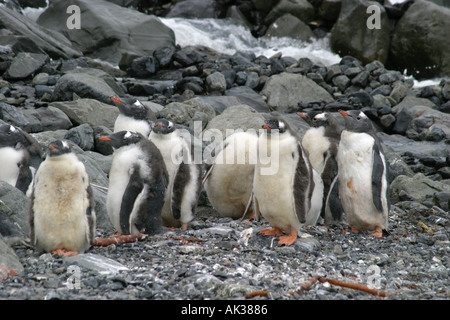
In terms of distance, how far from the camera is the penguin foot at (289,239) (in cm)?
605

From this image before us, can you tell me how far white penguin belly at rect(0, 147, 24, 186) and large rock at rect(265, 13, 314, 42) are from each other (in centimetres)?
1654

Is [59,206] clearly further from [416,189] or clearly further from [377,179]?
[416,189]

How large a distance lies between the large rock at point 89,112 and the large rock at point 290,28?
12223 mm

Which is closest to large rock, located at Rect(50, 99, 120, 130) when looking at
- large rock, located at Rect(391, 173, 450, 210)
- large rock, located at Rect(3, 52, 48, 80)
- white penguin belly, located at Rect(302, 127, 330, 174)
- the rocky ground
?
the rocky ground

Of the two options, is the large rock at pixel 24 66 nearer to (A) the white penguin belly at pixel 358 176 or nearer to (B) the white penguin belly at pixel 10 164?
(B) the white penguin belly at pixel 10 164

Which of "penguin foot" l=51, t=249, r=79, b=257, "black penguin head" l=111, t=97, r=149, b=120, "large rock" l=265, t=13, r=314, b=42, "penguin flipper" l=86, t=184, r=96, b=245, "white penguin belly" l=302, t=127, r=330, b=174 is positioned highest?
"large rock" l=265, t=13, r=314, b=42

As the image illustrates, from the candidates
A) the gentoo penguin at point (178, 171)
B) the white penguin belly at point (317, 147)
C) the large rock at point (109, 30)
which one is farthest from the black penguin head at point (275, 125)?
the large rock at point (109, 30)

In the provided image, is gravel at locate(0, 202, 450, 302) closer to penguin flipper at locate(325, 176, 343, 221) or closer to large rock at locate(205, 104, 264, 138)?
penguin flipper at locate(325, 176, 343, 221)

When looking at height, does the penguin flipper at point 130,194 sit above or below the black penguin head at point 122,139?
below

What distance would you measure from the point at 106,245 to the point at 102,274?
1020 mm

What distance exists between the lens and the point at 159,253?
5484mm

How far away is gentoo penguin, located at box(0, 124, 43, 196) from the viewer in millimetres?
7035

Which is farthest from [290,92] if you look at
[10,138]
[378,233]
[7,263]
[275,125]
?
[7,263]

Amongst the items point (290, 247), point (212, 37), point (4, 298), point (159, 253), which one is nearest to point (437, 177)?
point (290, 247)
